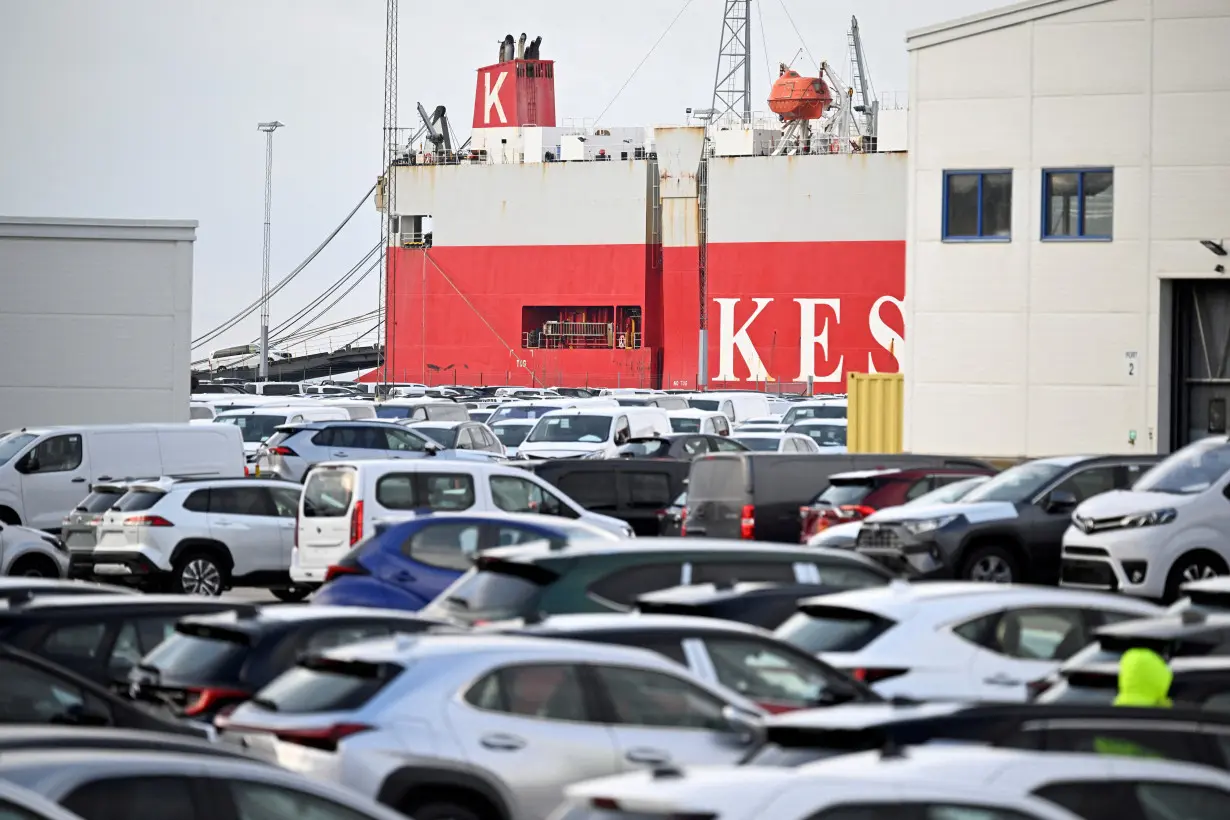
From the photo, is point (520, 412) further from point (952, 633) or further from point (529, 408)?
point (952, 633)

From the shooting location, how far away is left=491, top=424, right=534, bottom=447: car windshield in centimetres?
3525

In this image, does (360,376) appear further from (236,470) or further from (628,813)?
(628,813)

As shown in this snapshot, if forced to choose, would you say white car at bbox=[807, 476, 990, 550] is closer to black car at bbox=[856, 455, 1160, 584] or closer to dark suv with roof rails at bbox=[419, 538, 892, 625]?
black car at bbox=[856, 455, 1160, 584]

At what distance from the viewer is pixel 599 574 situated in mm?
10328

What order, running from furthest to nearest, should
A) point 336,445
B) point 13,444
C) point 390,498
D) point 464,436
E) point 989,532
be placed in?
point 464,436 → point 336,445 → point 13,444 → point 390,498 → point 989,532

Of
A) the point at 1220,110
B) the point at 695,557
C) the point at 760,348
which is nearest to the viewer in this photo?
the point at 695,557

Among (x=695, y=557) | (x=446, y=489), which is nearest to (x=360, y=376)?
(x=446, y=489)

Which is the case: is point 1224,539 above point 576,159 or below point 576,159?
below

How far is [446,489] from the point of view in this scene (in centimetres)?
1781

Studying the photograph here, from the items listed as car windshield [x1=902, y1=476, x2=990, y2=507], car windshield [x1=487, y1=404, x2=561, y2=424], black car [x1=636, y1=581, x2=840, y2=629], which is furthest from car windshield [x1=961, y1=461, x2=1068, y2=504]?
car windshield [x1=487, y1=404, x2=561, y2=424]

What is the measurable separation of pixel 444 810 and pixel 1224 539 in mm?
10261

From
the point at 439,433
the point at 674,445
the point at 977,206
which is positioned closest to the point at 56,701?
the point at 674,445

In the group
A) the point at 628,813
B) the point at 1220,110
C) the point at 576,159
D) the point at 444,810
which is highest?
the point at 576,159

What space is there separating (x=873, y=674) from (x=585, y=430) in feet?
74.8
